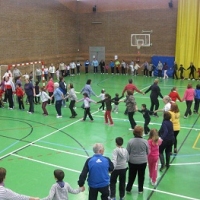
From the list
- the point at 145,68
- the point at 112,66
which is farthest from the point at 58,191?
the point at 112,66

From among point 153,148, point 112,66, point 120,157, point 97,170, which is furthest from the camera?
point 112,66

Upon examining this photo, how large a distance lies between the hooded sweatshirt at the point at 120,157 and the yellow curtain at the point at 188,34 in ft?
77.5

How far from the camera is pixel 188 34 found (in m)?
28.2

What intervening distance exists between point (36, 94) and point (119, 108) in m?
4.72

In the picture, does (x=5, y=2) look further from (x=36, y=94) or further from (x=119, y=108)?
(x=119, y=108)

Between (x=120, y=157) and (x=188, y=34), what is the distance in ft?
80.2

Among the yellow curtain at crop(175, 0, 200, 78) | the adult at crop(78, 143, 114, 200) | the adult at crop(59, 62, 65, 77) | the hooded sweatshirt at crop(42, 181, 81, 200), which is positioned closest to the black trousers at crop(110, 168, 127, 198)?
the adult at crop(78, 143, 114, 200)

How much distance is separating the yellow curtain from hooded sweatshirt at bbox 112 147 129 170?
23.6 metres

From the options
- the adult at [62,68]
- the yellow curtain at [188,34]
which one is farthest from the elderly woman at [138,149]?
the yellow curtain at [188,34]

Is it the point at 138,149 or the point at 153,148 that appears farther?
the point at 153,148

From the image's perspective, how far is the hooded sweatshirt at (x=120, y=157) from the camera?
6.23 meters

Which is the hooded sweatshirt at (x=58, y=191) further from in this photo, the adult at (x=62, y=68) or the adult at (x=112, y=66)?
the adult at (x=112, y=66)

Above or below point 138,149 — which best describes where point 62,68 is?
above

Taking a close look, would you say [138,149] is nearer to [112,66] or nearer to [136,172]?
[136,172]
